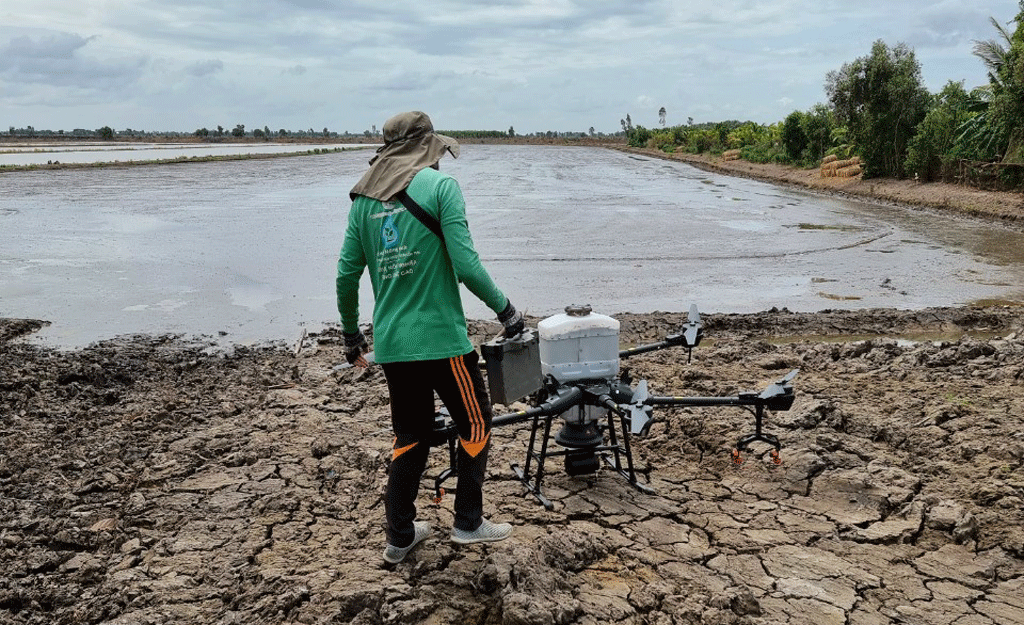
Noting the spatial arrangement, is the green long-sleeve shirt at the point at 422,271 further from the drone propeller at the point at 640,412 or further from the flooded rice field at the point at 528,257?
the flooded rice field at the point at 528,257

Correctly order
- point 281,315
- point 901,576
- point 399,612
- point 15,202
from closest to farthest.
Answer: point 399,612
point 901,576
point 281,315
point 15,202

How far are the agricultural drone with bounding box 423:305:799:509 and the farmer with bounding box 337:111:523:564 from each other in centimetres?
30

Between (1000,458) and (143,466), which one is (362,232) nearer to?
(143,466)

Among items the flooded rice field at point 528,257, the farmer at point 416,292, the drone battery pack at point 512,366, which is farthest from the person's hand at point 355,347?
the flooded rice field at point 528,257

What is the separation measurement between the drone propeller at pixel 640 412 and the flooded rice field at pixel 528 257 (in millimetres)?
5824

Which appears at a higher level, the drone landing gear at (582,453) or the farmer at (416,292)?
the farmer at (416,292)

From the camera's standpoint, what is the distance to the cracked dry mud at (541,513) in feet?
11.0

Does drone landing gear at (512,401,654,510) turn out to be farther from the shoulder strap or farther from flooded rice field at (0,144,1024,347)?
flooded rice field at (0,144,1024,347)

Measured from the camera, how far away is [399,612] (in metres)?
3.22

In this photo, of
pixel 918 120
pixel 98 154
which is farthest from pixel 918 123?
pixel 98 154

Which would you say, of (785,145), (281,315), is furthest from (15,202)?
(785,145)

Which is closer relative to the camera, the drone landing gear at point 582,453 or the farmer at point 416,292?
the farmer at point 416,292

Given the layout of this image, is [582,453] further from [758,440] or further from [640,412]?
[758,440]

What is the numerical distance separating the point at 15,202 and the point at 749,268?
907 inches
